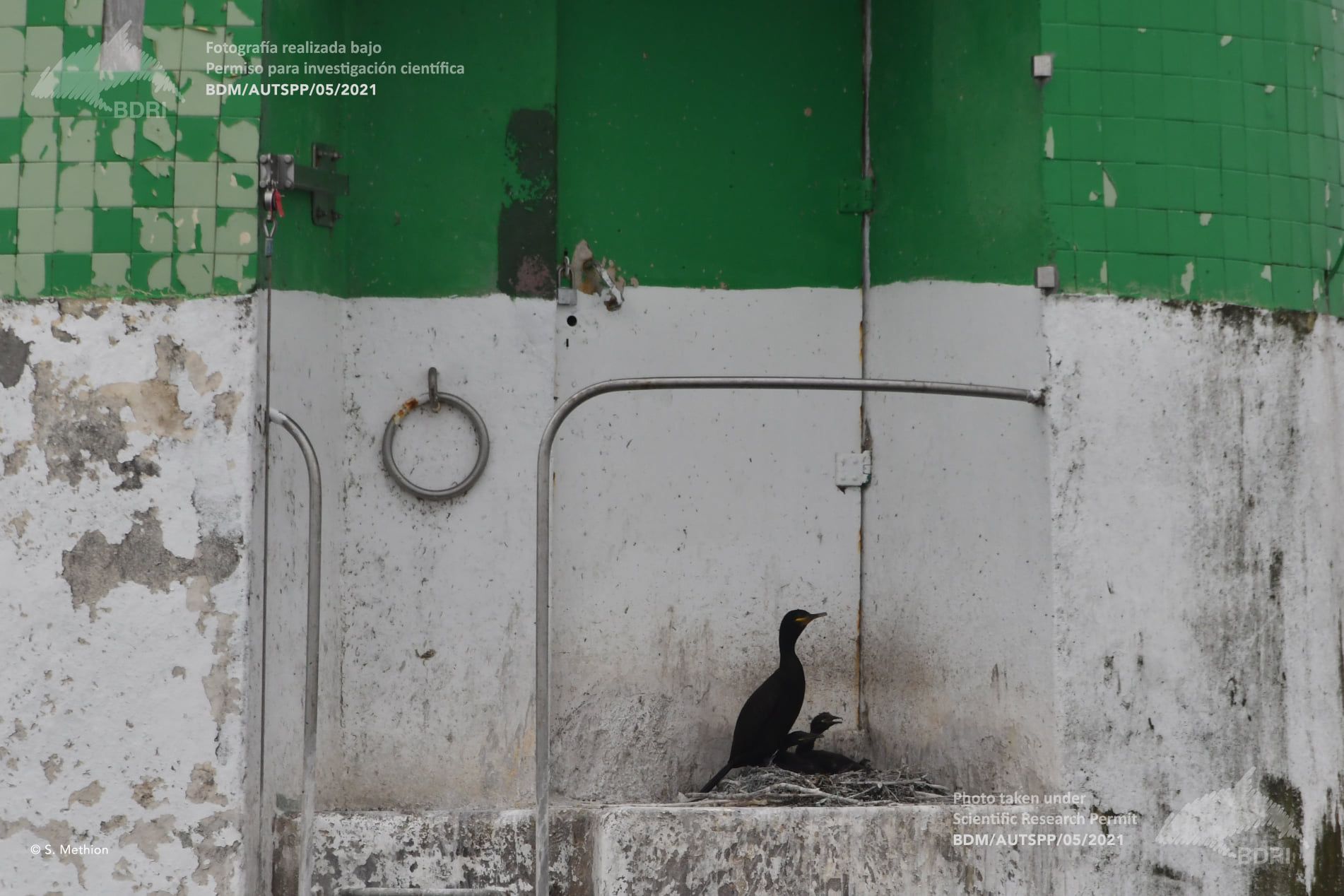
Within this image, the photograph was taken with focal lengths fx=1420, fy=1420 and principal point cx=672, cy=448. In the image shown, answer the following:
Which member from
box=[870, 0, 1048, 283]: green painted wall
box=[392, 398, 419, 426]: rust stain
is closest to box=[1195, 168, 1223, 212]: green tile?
box=[870, 0, 1048, 283]: green painted wall

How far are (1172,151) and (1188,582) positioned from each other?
1057 millimetres

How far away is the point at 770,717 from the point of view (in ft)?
12.7

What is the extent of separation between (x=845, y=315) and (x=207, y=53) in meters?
1.93

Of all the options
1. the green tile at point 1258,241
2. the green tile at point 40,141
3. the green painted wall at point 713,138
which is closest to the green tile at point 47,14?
the green tile at point 40,141

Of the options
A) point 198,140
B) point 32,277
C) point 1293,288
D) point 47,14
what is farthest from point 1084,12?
point 32,277

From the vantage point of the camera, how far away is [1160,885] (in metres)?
3.36

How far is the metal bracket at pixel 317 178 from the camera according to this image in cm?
340

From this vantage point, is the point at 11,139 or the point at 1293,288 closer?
the point at 11,139

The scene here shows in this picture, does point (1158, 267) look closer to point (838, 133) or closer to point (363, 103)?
point (838, 133)

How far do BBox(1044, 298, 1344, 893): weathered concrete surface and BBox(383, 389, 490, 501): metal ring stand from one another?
1543mm

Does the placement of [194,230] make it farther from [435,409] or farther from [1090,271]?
[1090,271]

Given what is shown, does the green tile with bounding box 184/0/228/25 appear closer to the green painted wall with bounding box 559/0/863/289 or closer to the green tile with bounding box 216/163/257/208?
the green tile with bounding box 216/163/257/208

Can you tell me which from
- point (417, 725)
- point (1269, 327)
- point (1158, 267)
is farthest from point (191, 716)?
point (1269, 327)

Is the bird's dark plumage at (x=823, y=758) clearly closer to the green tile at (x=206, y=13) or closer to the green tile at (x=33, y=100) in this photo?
the green tile at (x=206, y=13)
